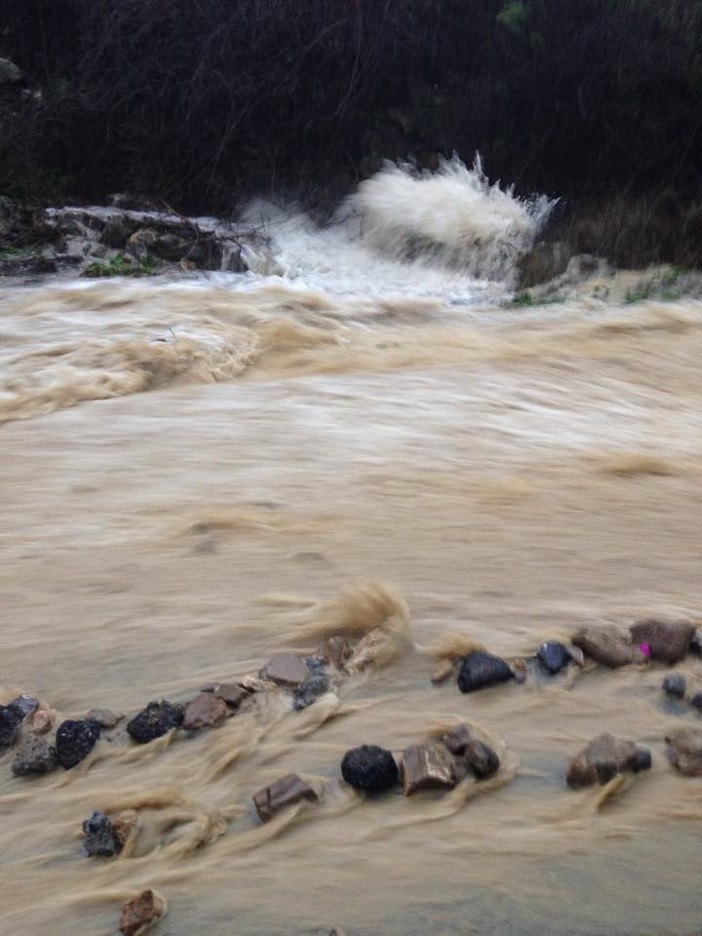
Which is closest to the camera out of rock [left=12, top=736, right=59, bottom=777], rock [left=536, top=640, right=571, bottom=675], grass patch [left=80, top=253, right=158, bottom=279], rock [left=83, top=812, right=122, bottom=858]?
rock [left=83, top=812, right=122, bottom=858]

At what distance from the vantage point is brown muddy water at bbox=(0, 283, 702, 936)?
1.81 m

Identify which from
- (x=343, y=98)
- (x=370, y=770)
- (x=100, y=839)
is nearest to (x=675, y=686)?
(x=370, y=770)

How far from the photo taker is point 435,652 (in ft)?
8.06

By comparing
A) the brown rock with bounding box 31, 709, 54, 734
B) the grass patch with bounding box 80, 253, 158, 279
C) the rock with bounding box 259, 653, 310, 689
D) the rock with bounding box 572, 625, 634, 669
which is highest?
Result: the grass patch with bounding box 80, 253, 158, 279

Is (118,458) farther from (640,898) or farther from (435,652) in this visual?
(640,898)

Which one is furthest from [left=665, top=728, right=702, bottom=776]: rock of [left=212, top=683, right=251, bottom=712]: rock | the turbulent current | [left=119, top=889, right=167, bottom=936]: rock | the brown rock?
the brown rock

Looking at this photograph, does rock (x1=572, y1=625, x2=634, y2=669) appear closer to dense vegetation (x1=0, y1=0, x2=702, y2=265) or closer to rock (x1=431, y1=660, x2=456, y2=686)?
rock (x1=431, y1=660, x2=456, y2=686)

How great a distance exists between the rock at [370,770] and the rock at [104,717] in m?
0.52

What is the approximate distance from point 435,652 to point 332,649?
9.3 inches

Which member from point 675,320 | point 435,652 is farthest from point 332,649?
point 675,320

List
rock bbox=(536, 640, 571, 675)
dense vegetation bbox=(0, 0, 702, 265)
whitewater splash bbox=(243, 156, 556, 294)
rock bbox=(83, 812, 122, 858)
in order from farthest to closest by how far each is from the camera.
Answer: dense vegetation bbox=(0, 0, 702, 265), whitewater splash bbox=(243, 156, 556, 294), rock bbox=(536, 640, 571, 675), rock bbox=(83, 812, 122, 858)

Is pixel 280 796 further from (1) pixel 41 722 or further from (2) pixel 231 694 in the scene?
(1) pixel 41 722

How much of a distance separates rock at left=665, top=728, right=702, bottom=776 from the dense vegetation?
7537 millimetres

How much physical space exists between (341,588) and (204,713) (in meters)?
0.63
